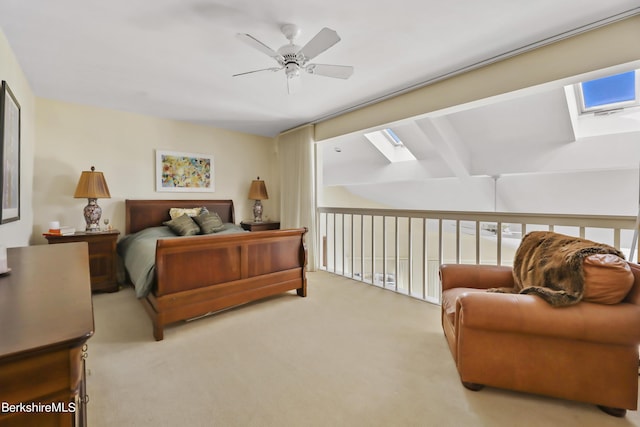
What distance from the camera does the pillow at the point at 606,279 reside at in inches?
53.9

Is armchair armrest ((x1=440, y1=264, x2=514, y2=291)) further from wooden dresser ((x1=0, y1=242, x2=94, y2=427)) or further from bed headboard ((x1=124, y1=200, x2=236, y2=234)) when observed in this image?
bed headboard ((x1=124, y1=200, x2=236, y2=234))

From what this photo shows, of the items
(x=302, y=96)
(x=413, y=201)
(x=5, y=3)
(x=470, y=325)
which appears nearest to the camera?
(x=470, y=325)

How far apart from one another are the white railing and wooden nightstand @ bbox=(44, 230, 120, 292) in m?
2.70

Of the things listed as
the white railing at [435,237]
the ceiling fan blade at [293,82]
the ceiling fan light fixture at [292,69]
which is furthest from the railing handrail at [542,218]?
the ceiling fan light fixture at [292,69]

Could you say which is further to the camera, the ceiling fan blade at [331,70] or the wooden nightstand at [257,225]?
the wooden nightstand at [257,225]

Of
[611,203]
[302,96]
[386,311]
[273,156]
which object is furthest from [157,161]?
[611,203]

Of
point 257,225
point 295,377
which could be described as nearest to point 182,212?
point 257,225

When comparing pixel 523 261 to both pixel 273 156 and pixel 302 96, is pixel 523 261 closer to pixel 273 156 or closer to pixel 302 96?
pixel 302 96

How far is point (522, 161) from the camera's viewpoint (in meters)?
3.48

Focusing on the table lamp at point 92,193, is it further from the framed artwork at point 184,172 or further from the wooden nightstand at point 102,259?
the framed artwork at point 184,172

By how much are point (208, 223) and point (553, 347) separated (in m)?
3.73

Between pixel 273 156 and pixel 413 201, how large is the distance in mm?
2954

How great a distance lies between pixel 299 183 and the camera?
4480mm

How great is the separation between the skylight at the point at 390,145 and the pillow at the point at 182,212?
299 centimetres
